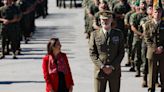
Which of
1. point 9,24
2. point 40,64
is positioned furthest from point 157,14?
point 9,24

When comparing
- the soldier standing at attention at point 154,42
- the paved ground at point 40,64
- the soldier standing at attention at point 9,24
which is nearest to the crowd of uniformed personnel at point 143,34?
the soldier standing at attention at point 154,42

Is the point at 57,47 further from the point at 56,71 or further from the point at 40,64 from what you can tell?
the point at 40,64

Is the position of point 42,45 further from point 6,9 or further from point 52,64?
point 52,64

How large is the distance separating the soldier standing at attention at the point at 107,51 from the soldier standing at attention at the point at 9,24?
880 centimetres

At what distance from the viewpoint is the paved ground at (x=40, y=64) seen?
559 inches

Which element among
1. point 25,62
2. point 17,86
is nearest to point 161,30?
point 17,86

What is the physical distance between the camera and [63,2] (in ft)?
153

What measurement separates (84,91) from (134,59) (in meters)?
2.32

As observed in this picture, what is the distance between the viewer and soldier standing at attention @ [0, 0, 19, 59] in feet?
60.9

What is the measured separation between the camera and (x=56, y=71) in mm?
9273

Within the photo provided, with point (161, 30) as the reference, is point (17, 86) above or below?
below

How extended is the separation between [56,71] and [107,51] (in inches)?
46.1

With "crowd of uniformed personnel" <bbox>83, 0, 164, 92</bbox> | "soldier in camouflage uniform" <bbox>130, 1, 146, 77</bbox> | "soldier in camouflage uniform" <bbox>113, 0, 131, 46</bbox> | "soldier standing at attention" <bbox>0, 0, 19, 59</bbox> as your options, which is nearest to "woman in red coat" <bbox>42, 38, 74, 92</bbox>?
"crowd of uniformed personnel" <bbox>83, 0, 164, 92</bbox>

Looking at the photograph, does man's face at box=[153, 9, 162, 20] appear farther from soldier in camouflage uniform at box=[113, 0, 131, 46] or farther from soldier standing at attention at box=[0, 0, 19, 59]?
soldier standing at attention at box=[0, 0, 19, 59]
